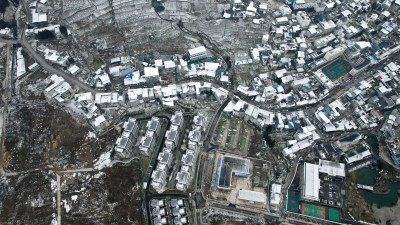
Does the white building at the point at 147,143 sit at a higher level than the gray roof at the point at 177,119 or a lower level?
lower

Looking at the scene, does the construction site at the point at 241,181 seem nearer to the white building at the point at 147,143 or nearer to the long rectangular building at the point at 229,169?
the long rectangular building at the point at 229,169

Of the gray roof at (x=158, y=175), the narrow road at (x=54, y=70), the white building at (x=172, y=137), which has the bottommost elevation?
the gray roof at (x=158, y=175)

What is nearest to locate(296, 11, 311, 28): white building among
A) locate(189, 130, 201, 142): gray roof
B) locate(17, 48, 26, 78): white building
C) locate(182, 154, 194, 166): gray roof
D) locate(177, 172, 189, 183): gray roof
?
locate(189, 130, 201, 142): gray roof

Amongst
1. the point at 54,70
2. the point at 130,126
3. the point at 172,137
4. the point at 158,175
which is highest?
the point at 54,70

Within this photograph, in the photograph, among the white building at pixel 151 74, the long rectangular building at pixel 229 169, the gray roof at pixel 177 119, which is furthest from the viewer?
the white building at pixel 151 74

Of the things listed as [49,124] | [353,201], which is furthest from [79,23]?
[353,201]

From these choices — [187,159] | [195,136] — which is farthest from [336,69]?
[187,159]

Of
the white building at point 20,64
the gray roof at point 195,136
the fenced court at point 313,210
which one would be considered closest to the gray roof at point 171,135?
the gray roof at point 195,136

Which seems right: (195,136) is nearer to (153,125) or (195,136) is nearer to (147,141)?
(153,125)
